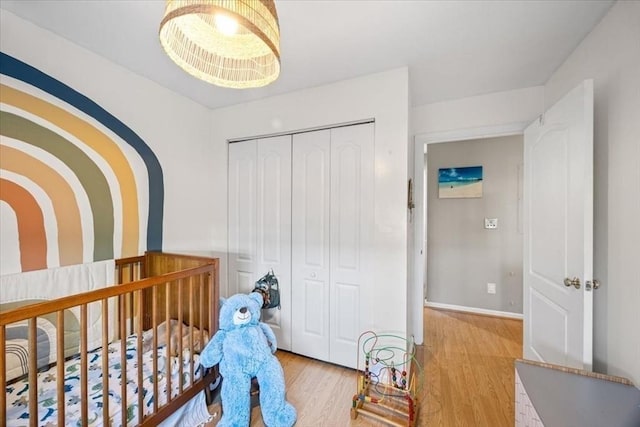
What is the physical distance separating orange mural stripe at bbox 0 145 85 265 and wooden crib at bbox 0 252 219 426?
281mm

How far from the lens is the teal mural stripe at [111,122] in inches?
54.9

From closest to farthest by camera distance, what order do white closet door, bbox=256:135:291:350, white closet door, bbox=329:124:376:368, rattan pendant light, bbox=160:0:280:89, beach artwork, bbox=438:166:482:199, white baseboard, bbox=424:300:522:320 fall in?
rattan pendant light, bbox=160:0:280:89 → white closet door, bbox=329:124:376:368 → white closet door, bbox=256:135:291:350 → white baseboard, bbox=424:300:522:320 → beach artwork, bbox=438:166:482:199

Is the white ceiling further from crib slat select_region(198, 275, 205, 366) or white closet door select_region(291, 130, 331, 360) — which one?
crib slat select_region(198, 275, 205, 366)

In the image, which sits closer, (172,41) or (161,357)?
(172,41)

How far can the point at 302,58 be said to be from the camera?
1.72m

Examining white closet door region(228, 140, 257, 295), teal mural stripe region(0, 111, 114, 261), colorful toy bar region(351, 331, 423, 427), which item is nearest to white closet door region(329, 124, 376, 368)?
colorful toy bar region(351, 331, 423, 427)

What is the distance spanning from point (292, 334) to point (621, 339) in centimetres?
206

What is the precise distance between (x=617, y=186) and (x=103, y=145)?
312 centimetres

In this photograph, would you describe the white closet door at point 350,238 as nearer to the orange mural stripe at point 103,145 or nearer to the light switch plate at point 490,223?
the orange mural stripe at point 103,145

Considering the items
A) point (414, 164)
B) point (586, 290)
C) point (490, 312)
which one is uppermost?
point (414, 164)

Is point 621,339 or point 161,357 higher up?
point 621,339

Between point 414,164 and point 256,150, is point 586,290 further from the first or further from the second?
point 256,150

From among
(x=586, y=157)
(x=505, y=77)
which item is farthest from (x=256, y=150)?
(x=586, y=157)

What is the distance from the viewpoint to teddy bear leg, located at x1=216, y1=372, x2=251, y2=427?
4.45ft
